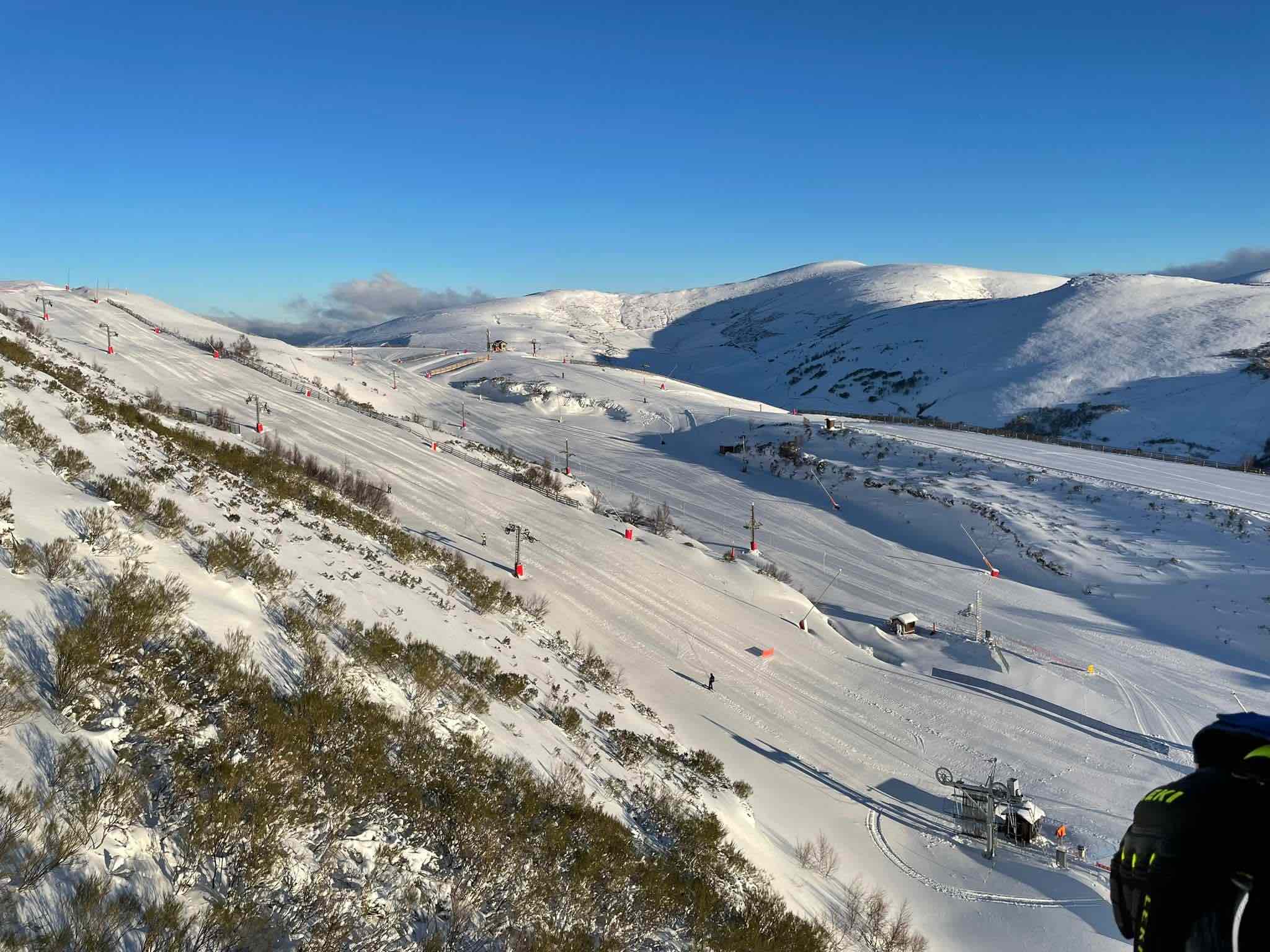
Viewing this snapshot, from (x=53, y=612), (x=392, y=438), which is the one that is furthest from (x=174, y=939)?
(x=392, y=438)

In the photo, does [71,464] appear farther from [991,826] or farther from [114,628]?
[991,826]

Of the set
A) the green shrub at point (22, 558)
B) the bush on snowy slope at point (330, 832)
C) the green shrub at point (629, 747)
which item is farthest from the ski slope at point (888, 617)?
the green shrub at point (22, 558)

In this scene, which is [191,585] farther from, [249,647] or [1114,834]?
[1114,834]

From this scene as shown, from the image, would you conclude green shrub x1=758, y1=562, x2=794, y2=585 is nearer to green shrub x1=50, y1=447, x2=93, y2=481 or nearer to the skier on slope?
green shrub x1=50, y1=447, x2=93, y2=481

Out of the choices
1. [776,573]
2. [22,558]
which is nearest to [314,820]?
[22,558]

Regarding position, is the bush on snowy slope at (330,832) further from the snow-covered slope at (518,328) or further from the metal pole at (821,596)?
the snow-covered slope at (518,328)
